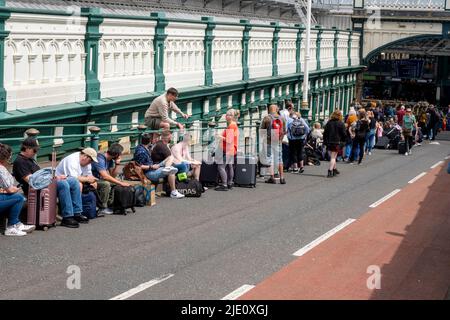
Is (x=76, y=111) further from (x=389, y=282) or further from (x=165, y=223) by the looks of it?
(x=389, y=282)

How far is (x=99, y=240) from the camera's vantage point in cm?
1241

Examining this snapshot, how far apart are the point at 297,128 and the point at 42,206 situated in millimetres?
10390

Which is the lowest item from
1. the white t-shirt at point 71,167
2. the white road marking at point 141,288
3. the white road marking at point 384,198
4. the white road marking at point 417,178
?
the white road marking at point 417,178

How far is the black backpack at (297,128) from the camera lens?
21.9 m

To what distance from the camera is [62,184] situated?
12.8 meters

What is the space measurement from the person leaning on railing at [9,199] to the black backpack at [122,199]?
2.20 m

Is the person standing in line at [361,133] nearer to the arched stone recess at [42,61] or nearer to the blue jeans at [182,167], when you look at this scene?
the arched stone recess at [42,61]

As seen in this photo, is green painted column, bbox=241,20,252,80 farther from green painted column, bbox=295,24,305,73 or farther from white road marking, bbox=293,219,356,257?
white road marking, bbox=293,219,356,257

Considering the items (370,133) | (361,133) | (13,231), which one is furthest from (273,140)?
(370,133)

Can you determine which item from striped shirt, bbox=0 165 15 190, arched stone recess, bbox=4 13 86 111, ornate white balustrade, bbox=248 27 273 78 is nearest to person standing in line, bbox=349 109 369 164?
ornate white balustrade, bbox=248 27 273 78

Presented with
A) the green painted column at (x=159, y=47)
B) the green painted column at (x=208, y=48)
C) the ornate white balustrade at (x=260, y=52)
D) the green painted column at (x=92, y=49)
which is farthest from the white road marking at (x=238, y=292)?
the ornate white balustrade at (x=260, y=52)

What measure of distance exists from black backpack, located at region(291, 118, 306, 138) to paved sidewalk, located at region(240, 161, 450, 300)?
5.30 m
